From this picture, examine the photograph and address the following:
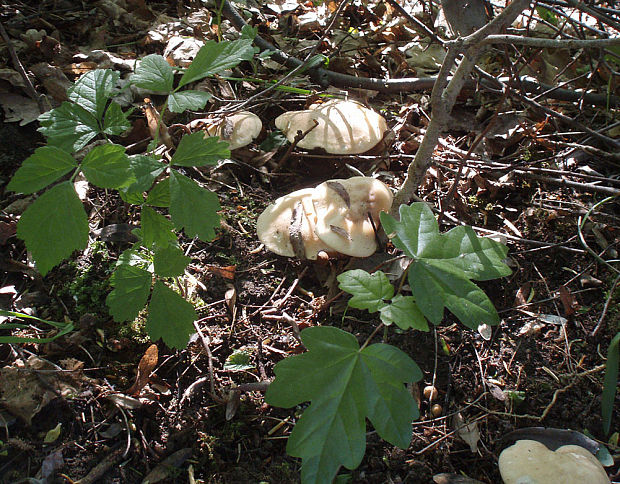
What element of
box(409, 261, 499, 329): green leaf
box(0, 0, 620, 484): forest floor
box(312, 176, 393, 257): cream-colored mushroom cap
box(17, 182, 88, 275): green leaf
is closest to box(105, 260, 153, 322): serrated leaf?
box(17, 182, 88, 275): green leaf

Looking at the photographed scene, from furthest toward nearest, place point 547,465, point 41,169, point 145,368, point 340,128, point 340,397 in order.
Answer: point 340,128 → point 145,368 → point 547,465 → point 41,169 → point 340,397

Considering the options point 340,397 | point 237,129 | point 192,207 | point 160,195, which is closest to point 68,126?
point 160,195

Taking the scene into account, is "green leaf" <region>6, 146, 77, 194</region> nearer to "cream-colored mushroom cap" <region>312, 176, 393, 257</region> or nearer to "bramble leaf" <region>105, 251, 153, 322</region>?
"bramble leaf" <region>105, 251, 153, 322</region>

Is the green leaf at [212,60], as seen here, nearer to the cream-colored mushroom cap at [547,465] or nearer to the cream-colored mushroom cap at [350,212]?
the cream-colored mushroom cap at [350,212]

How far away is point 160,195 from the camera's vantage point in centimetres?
177

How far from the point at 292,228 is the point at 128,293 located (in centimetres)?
92

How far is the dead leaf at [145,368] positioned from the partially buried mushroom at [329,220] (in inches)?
31.1

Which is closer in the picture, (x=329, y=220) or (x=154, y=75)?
(x=154, y=75)

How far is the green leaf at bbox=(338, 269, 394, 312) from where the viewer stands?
5.29 ft

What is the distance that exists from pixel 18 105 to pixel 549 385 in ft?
11.5

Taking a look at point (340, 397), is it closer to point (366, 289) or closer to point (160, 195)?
point (366, 289)

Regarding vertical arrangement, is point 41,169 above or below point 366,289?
above

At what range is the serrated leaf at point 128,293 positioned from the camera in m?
1.73

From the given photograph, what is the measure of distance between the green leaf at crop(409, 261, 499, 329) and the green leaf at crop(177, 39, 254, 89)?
1144mm
